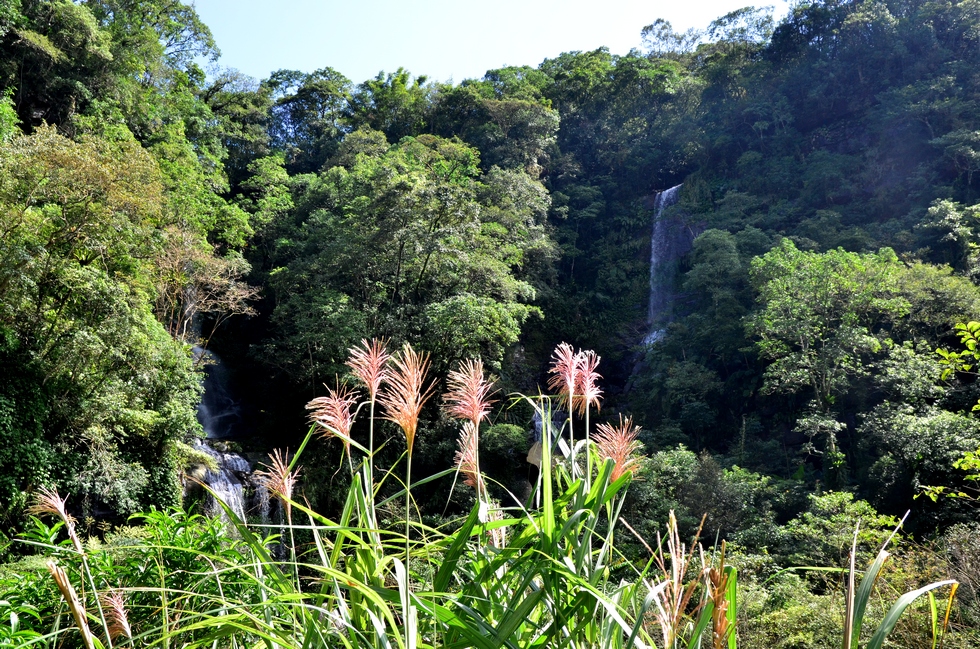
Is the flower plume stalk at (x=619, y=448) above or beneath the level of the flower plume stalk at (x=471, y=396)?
beneath

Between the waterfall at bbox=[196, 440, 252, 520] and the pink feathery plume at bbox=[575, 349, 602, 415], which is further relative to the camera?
the waterfall at bbox=[196, 440, 252, 520]

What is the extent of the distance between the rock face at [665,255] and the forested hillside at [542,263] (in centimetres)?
33

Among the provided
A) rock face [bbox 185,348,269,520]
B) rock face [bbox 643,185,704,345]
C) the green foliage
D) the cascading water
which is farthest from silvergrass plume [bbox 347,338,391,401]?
rock face [bbox 643,185,704,345]

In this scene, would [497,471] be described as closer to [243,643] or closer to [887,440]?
[887,440]

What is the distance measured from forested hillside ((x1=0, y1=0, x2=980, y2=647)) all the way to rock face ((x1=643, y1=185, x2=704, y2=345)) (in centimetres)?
33

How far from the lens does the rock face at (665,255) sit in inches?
798

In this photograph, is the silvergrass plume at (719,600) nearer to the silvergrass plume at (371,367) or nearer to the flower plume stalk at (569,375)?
the flower plume stalk at (569,375)

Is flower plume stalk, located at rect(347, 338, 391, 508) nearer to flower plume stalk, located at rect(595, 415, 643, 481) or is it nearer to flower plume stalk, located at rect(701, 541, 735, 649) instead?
flower plume stalk, located at rect(595, 415, 643, 481)

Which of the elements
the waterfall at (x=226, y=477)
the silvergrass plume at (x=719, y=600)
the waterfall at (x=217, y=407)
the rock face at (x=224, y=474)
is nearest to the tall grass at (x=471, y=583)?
the silvergrass plume at (x=719, y=600)

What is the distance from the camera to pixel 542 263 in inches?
765

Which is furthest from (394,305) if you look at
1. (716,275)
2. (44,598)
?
(44,598)

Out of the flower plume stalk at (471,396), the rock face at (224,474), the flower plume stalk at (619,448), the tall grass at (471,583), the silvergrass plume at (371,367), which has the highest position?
the silvergrass plume at (371,367)

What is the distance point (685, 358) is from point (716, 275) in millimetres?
2254

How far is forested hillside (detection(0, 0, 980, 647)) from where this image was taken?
26.4ft
